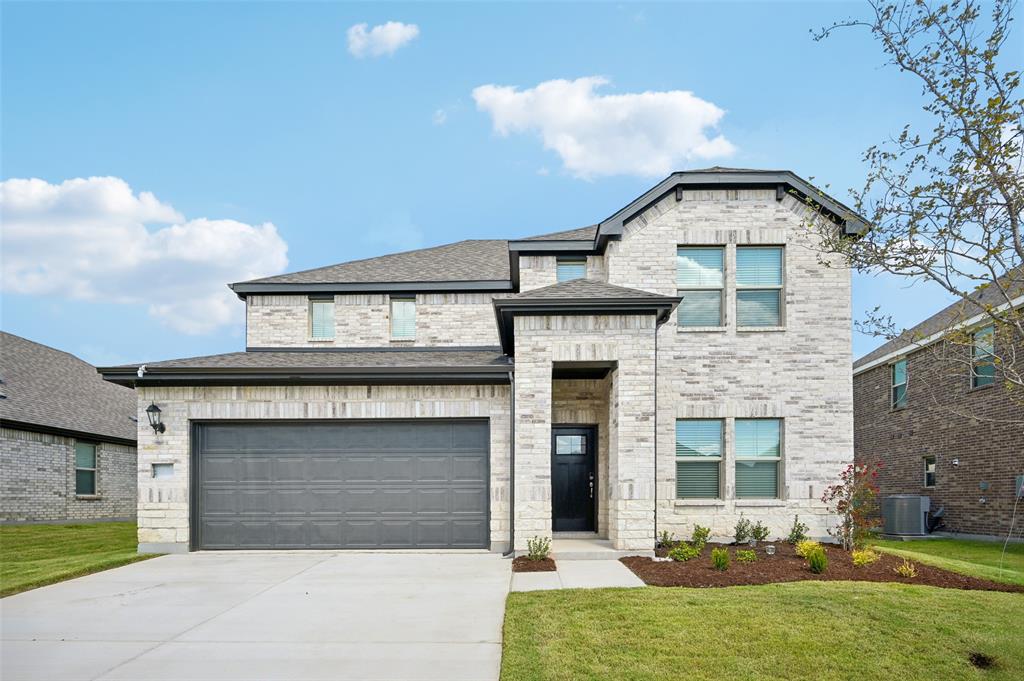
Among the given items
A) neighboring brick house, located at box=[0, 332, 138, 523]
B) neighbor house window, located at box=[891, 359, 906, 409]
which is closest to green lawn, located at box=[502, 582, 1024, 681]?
neighbor house window, located at box=[891, 359, 906, 409]

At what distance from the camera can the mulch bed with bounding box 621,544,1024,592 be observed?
9.18 meters

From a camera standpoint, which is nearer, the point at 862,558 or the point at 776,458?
the point at 862,558

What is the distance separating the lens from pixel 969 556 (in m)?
14.1

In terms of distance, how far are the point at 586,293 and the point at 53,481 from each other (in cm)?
1733

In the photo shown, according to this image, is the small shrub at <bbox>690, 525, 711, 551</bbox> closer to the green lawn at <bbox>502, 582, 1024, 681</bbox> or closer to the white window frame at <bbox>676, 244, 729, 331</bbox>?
the green lawn at <bbox>502, 582, 1024, 681</bbox>

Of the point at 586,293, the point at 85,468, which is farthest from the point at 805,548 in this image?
the point at 85,468

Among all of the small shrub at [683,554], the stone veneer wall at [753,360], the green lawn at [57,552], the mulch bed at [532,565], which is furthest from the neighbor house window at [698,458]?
the green lawn at [57,552]

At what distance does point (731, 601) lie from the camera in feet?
25.7

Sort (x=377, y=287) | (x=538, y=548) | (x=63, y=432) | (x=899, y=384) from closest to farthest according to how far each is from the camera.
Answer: (x=538, y=548) → (x=377, y=287) → (x=63, y=432) → (x=899, y=384)

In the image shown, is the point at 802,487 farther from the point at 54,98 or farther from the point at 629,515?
the point at 54,98

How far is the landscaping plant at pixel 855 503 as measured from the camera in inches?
449

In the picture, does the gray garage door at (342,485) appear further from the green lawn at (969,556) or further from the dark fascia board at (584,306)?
the green lawn at (969,556)

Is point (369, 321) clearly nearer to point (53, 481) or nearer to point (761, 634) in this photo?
point (53, 481)

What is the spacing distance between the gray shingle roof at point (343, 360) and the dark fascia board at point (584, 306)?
1.37m
